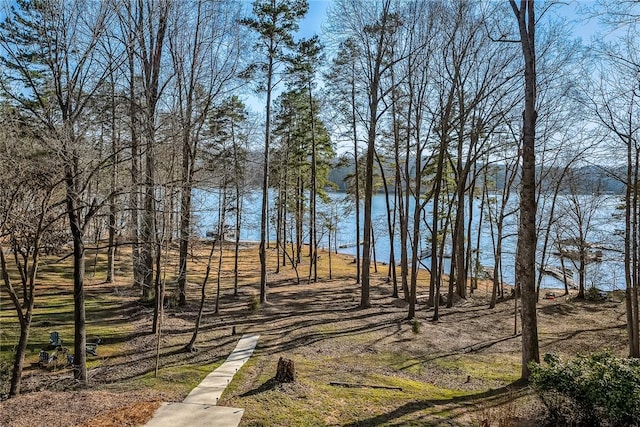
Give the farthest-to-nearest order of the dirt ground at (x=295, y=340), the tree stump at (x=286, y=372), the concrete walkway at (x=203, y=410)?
1. the tree stump at (x=286, y=372)
2. the dirt ground at (x=295, y=340)
3. the concrete walkway at (x=203, y=410)

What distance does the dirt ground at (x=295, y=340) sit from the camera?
624 cm

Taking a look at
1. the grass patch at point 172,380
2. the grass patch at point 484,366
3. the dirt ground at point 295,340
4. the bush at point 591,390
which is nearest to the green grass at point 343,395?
the grass patch at point 484,366

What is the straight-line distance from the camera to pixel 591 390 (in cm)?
520

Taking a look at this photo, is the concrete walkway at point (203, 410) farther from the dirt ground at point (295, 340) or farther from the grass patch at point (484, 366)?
the grass patch at point (484, 366)

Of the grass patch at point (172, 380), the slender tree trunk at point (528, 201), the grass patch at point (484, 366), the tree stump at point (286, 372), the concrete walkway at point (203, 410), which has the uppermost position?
the slender tree trunk at point (528, 201)

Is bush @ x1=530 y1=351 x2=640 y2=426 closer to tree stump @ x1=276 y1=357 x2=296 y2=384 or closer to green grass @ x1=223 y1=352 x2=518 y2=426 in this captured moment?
green grass @ x1=223 y1=352 x2=518 y2=426

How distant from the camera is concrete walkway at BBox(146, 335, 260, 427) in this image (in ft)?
18.2

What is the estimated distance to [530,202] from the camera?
756 centimetres

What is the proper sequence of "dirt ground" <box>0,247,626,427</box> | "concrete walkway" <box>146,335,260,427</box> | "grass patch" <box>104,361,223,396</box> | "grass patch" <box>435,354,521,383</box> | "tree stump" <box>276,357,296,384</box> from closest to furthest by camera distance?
→ "concrete walkway" <box>146,335,260,427</box>
"dirt ground" <box>0,247,626,427</box>
"tree stump" <box>276,357,296,384</box>
"grass patch" <box>104,361,223,396</box>
"grass patch" <box>435,354,521,383</box>

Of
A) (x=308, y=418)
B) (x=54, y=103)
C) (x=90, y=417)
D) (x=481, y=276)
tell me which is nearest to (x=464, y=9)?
(x=54, y=103)

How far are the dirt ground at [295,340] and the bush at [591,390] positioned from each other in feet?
4.02

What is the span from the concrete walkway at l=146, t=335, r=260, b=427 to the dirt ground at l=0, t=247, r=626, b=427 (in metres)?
0.21

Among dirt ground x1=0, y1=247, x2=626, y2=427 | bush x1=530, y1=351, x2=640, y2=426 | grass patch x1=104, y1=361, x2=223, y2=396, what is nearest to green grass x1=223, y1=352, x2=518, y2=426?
dirt ground x1=0, y1=247, x2=626, y2=427

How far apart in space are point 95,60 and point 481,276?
21630 mm
